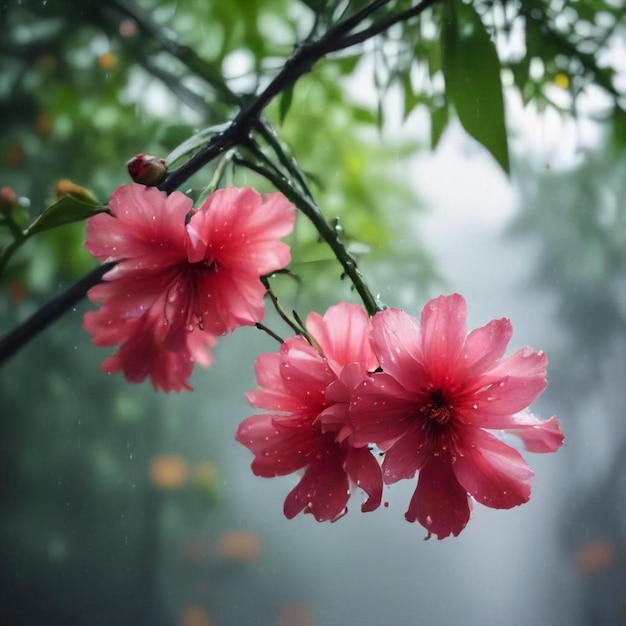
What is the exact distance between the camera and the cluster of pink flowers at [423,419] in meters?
0.27

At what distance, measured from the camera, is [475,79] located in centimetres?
40

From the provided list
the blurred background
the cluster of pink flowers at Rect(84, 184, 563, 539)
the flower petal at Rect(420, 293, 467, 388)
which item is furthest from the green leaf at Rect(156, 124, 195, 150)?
the flower petal at Rect(420, 293, 467, 388)

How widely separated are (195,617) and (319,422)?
235 mm

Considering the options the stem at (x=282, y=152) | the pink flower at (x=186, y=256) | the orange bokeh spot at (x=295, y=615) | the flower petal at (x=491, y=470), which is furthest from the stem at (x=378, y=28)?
the orange bokeh spot at (x=295, y=615)

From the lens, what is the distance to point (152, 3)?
22.3 inches

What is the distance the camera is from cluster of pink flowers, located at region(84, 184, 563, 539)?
0.90 ft

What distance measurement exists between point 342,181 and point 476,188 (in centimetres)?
10

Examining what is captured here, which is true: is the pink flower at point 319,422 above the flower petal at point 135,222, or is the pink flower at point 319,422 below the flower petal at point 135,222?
below

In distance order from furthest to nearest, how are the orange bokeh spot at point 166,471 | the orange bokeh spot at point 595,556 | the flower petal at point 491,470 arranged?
1. the orange bokeh spot at point 166,471
2. the orange bokeh spot at point 595,556
3. the flower petal at point 491,470

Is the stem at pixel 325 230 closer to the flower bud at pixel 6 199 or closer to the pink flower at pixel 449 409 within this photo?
the pink flower at pixel 449 409

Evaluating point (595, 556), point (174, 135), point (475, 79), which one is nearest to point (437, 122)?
point (475, 79)

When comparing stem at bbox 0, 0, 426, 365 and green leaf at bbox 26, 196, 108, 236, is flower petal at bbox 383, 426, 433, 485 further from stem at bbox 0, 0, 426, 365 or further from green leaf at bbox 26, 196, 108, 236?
green leaf at bbox 26, 196, 108, 236

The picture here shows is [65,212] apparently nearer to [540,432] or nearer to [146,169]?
[146,169]

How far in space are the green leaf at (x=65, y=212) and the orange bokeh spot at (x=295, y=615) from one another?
255 mm
